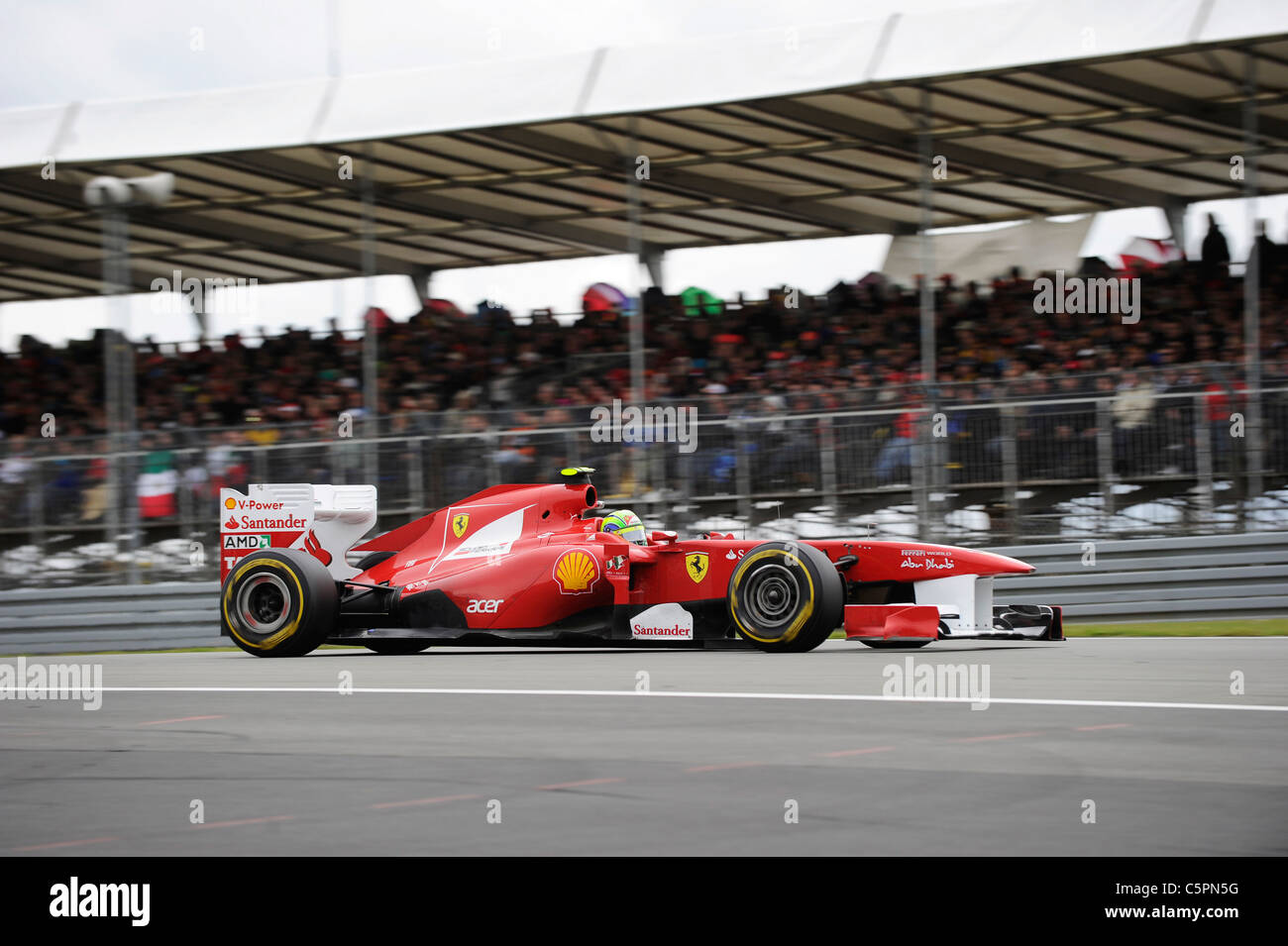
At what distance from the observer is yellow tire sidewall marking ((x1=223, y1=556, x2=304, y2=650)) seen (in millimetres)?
11672

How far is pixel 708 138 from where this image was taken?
1978cm

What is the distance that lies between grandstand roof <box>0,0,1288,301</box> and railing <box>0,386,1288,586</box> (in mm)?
4032

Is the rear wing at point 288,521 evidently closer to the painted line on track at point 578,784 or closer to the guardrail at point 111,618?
the guardrail at point 111,618

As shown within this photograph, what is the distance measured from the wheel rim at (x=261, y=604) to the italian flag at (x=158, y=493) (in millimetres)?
5242

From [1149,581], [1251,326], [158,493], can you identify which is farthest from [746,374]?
[1149,581]

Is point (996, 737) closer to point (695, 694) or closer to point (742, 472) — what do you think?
point (695, 694)

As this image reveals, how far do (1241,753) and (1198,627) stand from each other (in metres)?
8.20

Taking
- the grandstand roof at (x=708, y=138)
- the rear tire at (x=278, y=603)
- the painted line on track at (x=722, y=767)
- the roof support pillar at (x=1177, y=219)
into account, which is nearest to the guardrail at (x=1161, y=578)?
the grandstand roof at (x=708, y=138)

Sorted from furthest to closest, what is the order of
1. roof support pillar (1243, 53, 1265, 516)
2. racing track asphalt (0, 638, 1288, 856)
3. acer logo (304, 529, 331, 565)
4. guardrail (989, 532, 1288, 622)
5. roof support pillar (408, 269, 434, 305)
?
roof support pillar (408, 269, 434, 305) → roof support pillar (1243, 53, 1265, 516) → guardrail (989, 532, 1288, 622) → acer logo (304, 529, 331, 565) → racing track asphalt (0, 638, 1288, 856)

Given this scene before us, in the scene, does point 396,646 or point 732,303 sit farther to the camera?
point 732,303

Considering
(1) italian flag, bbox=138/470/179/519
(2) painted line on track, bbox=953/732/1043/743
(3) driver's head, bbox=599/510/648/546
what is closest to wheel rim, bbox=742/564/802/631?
(3) driver's head, bbox=599/510/648/546

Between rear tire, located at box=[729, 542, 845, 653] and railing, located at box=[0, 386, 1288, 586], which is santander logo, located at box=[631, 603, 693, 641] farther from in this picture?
railing, located at box=[0, 386, 1288, 586]

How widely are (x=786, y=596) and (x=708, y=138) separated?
10.7 m
